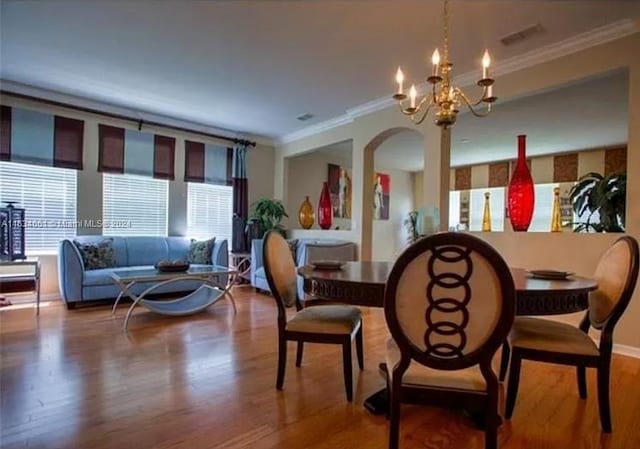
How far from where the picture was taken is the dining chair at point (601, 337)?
1747mm

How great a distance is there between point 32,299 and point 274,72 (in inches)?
158

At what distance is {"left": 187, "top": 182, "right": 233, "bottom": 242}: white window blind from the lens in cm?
595

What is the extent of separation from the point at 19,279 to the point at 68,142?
70.4 inches

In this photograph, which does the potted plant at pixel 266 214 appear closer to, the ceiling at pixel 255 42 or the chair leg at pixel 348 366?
the ceiling at pixel 255 42

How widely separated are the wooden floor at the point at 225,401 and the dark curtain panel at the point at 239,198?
3059 millimetres

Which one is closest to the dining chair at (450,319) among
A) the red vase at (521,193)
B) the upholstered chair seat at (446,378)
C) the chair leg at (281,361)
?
the upholstered chair seat at (446,378)

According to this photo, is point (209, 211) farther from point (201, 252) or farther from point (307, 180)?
point (307, 180)

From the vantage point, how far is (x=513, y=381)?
1.87m

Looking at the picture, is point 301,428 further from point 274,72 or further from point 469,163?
point 469,163

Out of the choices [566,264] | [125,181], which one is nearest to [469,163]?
[566,264]

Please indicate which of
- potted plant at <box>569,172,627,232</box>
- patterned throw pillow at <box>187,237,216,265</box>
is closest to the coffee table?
patterned throw pillow at <box>187,237,216,265</box>

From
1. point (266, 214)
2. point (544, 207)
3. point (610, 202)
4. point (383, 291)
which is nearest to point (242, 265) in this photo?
point (266, 214)

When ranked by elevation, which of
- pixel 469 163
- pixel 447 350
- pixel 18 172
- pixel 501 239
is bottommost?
pixel 447 350

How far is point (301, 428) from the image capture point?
5.96 ft
